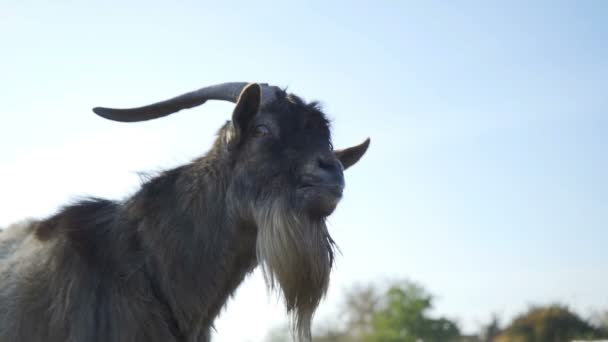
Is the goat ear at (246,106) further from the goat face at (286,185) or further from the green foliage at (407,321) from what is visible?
the green foliage at (407,321)

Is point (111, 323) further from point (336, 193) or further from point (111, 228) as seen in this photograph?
point (336, 193)

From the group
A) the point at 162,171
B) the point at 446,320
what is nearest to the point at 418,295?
the point at 446,320

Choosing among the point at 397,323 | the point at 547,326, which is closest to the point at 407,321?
the point at 397,323

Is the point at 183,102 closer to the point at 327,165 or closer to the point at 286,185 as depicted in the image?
the point at 286,185

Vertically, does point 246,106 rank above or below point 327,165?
above

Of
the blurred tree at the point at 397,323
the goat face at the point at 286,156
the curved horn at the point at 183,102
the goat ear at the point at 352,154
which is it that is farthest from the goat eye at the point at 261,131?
the blurred tree at the point at 397,323

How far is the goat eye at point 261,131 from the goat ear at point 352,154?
1.16 meters

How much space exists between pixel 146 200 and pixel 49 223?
0.77m

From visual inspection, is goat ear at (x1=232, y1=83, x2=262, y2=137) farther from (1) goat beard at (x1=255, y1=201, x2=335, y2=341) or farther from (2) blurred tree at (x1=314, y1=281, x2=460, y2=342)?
(2) blurred tree at (x1=314, y1=281, x2=460, y2=342)

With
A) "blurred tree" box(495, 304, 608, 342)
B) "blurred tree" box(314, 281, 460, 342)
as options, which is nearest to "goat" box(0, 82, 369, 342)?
"blurred tree" box(495, 304, 608, 342)

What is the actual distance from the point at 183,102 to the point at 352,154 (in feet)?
4.97

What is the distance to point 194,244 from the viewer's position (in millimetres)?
6059

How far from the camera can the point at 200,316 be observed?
6000 mm

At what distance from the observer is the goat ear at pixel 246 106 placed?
6.11 m
